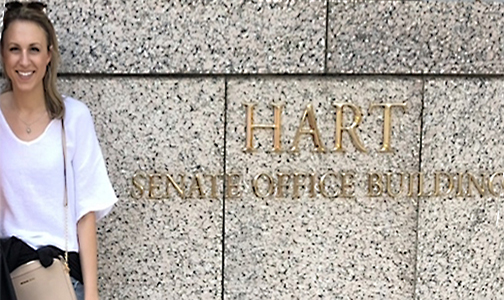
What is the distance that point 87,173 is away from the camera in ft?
10.9

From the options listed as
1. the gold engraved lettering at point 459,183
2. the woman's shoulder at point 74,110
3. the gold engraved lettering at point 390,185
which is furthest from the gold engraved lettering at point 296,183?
the woman's shoulder at point 74,110

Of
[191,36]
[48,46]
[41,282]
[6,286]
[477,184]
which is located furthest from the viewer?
[477,184]

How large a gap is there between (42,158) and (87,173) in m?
0.23

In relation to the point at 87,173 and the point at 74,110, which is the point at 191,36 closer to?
the point at 74,110

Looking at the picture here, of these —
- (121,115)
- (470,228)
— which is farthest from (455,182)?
(121,115)

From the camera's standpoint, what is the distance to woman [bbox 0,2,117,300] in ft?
10.6

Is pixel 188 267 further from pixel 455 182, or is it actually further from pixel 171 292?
pixel 455 182

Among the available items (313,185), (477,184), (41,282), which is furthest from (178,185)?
(477,184)

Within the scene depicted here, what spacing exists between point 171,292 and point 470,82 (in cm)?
235

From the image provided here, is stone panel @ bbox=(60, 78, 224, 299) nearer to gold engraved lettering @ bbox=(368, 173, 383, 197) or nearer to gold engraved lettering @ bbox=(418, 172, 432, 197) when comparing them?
gold engraved lettering @ bbox=(368, 173, 383, 197)

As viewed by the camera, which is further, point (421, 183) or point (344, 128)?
point (421, 183)

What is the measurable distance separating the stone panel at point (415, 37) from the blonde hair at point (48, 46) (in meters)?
1.70

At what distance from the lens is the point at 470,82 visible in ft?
14.2

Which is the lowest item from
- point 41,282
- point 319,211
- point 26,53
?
point 41,282
